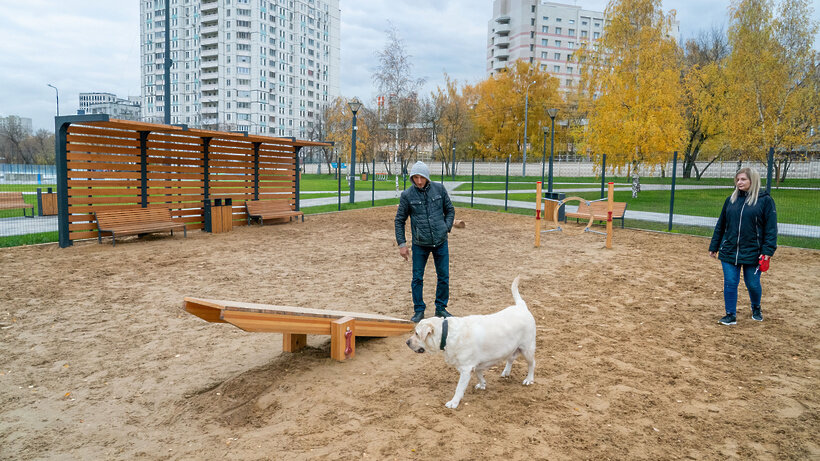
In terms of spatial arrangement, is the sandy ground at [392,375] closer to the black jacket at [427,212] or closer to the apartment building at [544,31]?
A: the black jacket at [427,212]

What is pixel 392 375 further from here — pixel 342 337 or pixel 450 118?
pixel 450 118

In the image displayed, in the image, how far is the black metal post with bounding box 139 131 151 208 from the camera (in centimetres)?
Result: 1318

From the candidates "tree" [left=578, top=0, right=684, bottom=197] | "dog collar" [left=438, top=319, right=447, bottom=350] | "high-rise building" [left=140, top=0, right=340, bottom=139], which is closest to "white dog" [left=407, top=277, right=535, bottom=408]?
"dog collar" [left=438, top=319, right=447, bottom=350]

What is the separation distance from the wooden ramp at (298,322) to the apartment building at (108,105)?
339ft

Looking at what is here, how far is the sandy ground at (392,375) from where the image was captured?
354 centimetres

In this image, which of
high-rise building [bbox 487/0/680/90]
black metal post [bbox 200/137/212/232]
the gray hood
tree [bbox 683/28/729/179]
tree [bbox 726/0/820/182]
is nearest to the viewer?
the gray hood

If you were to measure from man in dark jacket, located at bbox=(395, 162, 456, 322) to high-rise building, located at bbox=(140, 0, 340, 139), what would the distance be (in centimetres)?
8273

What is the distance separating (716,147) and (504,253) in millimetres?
36306

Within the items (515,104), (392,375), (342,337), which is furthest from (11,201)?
(515,104)

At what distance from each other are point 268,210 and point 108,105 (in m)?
119

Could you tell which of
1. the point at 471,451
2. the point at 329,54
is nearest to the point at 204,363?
the point at 471,451

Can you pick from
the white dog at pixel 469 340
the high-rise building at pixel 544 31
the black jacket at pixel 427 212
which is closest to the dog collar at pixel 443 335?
the white dog at pixel 469 340

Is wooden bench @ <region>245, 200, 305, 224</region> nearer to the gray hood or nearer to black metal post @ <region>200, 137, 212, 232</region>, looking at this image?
black metal post @ <region>200, 137, 212, 232</region>

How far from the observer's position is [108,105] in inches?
4459
